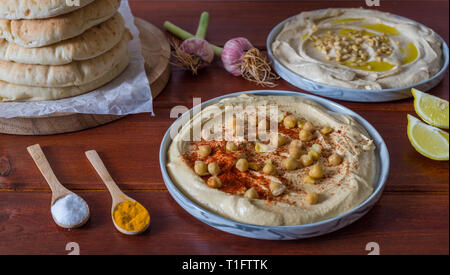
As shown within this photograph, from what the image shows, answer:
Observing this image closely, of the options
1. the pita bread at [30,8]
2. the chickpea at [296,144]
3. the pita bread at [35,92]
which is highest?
the pita bread at [30,8]

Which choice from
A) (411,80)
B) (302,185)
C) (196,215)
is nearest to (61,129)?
(196,215)

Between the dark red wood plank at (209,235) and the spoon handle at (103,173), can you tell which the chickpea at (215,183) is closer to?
the dark red wood plank at (209,235)

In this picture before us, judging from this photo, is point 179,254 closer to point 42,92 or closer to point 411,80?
point 42,92

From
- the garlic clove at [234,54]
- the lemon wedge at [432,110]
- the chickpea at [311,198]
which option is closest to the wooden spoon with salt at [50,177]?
the chickpea at [311,198]

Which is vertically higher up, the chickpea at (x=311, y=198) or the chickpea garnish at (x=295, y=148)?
the chickpea garnish at (x=295, y=148)

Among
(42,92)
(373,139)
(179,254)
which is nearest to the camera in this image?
(179,254)

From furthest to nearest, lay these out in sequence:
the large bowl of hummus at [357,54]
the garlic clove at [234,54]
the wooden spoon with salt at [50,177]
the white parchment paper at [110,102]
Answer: the garlic clove at [234,54] → the large bowl of hummus at [357,54] → the white parchment paper at [110,102] → the wooden spoon with salt at [50,177]

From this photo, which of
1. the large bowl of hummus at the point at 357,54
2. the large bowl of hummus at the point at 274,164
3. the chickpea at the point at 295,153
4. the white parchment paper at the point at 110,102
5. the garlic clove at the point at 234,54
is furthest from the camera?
the garlic clove at the point at 234,54
